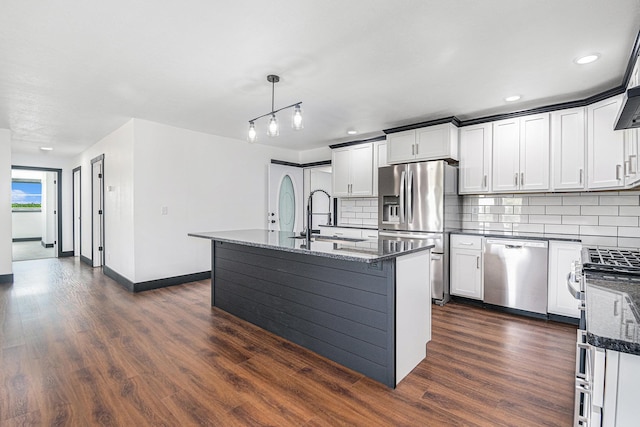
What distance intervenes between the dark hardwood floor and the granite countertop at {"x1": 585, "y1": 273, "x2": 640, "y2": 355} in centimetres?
96

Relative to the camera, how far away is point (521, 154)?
3785 mm

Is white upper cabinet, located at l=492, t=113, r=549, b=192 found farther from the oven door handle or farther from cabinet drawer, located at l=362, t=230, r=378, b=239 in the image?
the oven door handle

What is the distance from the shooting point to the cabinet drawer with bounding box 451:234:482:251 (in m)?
3.91

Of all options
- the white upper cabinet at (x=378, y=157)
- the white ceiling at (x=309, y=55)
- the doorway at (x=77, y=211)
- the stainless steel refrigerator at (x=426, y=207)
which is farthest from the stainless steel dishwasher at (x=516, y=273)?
the doorway at (x=77, y=211)

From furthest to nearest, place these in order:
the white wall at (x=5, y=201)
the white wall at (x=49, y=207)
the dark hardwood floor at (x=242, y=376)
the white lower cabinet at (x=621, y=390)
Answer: the white wall at (x=49, y=207) → the white wall at (x=5, y=201) → the dark hardwood floor at (x=242, y=376) → the white lower cabinet at (x=621, y=390)

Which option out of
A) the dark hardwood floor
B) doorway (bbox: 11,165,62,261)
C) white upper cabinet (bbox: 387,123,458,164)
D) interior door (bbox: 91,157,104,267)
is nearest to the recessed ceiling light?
white upper cabinet (bbox: 387,123,458,164)

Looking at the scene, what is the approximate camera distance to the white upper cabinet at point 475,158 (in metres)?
4.05

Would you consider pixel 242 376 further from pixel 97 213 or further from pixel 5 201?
pixel 97 213

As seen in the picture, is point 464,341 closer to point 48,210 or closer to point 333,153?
point 333,153

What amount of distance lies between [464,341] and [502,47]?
2502 mm

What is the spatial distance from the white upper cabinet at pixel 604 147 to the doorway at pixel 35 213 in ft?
33.4

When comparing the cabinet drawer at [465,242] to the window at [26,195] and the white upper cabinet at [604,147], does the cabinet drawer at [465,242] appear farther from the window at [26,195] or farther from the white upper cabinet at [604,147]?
the window at [26,195]

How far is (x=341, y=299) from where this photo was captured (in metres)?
2.45

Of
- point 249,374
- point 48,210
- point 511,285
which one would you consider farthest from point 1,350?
point 48,210
